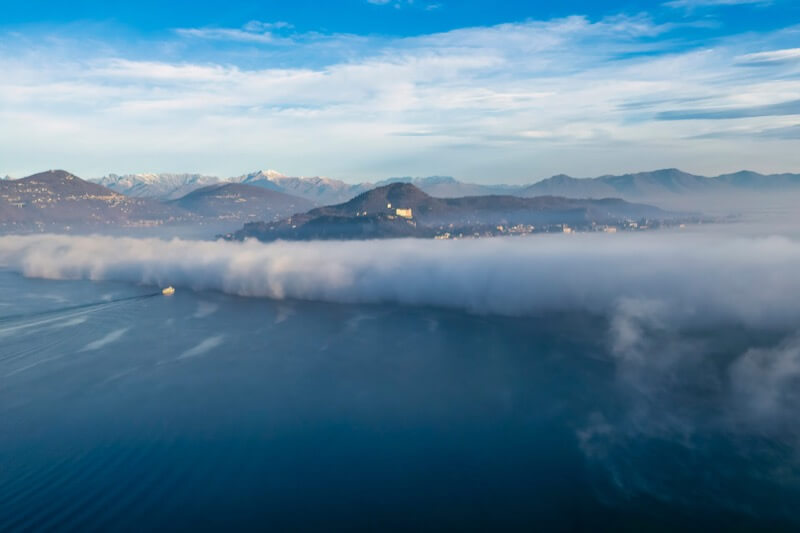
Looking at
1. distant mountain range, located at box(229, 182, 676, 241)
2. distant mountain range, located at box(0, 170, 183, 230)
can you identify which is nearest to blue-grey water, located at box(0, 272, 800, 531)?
distant mountain range, located at box(229, 182, 676, 241)

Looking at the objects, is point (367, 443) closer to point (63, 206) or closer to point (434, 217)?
point (434, 217)

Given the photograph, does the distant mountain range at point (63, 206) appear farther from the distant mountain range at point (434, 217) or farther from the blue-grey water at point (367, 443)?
the blue-grey water at point (367, 443)

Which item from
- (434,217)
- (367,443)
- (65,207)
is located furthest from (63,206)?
(367,443)

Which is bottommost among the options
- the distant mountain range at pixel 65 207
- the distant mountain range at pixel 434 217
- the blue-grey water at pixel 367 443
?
the blue-grey water at pixel 367 443

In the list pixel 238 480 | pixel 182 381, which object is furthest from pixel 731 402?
pixel 182 381

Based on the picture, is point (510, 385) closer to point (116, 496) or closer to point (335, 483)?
point (335, 483)

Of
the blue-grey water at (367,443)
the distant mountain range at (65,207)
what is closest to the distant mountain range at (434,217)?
the distant mountain range at (65,207)

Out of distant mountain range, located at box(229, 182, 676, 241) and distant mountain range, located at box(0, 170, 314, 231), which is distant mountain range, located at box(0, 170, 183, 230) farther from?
distant mountain range, located at box(229, 182, 676, 241)
